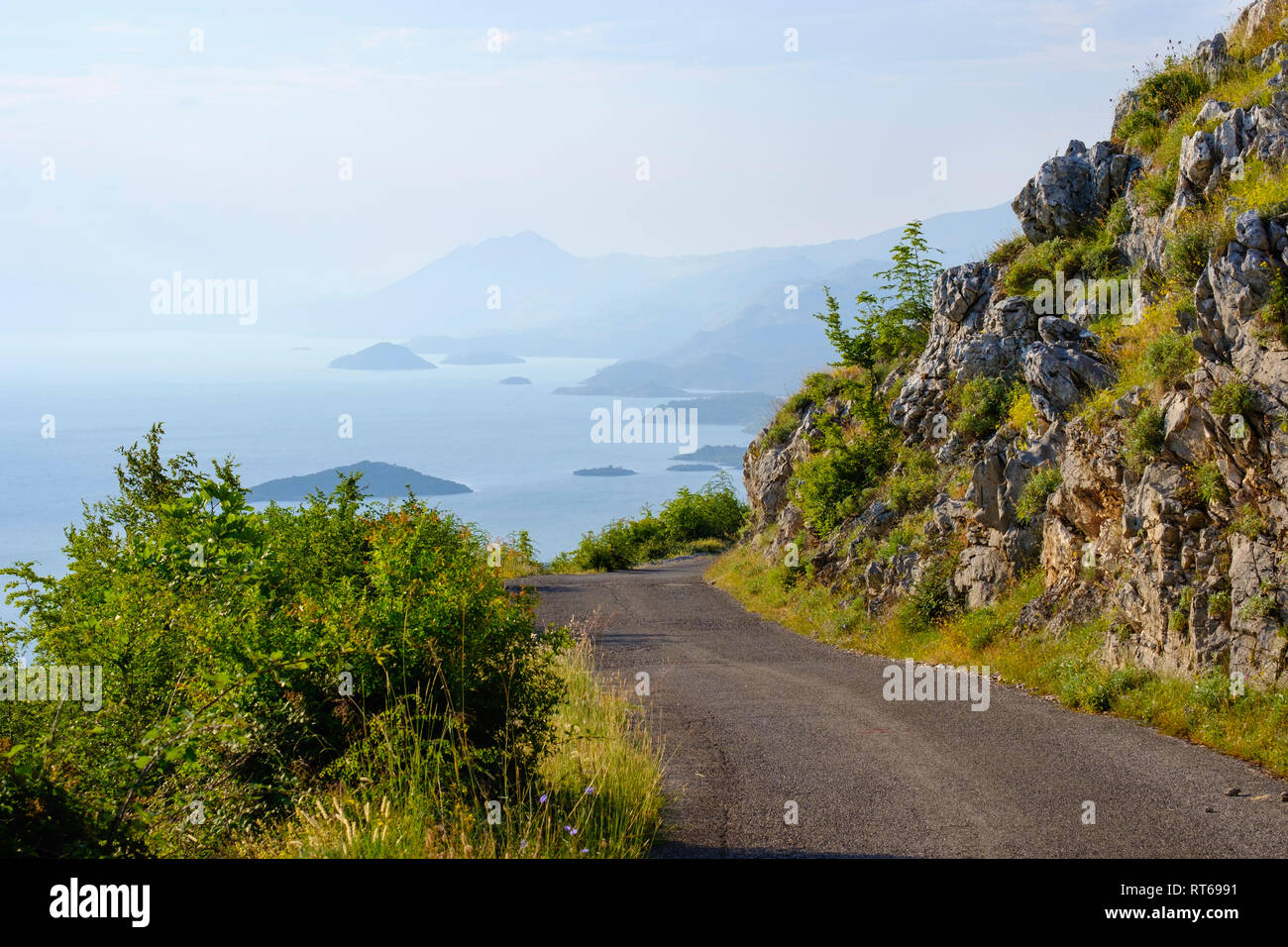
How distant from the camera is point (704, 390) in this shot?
577 feet

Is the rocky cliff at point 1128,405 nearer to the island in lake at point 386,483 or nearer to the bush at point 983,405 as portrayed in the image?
the bush at point 983,405

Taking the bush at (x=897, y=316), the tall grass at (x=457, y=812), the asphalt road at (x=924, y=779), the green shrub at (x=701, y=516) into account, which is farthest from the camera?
the green shrub at (x=701, y=516)

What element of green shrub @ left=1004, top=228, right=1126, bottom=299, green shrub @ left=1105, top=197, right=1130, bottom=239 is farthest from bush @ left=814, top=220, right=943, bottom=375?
green shrub @ left=1105, top=197, right=1130, bottom=239

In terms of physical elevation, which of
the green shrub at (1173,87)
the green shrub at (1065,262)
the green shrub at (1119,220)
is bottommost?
the green shrub at (1065,262)

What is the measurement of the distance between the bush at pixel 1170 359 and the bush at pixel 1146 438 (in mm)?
474

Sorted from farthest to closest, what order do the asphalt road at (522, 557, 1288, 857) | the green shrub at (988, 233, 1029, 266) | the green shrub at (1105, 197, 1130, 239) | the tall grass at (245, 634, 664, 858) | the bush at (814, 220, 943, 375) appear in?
the bush at (814, 220, 943, 375) < the green shrub at (988, 233, 1029, 266) < the green shrub at (1105, 197, 1130, 239) < the asphalt road at (522, 557, 1288, 857) < the tall grass at (245, 634, 664, 858)

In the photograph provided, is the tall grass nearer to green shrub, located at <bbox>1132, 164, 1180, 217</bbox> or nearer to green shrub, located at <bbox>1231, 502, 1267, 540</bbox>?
green shrub, located at <bbox>1231, 502, 1267, 540</bbox>

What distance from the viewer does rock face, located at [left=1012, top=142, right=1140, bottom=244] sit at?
669 inches

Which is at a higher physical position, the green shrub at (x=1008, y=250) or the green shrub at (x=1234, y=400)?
the green shrub at (x=1008, y=250)

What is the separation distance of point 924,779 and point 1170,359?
21.3 ft

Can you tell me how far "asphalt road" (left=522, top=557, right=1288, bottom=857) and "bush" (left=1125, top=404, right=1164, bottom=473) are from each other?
3.13 meters

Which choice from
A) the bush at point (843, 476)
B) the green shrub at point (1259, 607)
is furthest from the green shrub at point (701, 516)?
the green shrub at point (1259, 607)

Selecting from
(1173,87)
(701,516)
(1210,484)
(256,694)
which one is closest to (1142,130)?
(1173,87)

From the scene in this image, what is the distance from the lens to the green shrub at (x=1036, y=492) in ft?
46.6
